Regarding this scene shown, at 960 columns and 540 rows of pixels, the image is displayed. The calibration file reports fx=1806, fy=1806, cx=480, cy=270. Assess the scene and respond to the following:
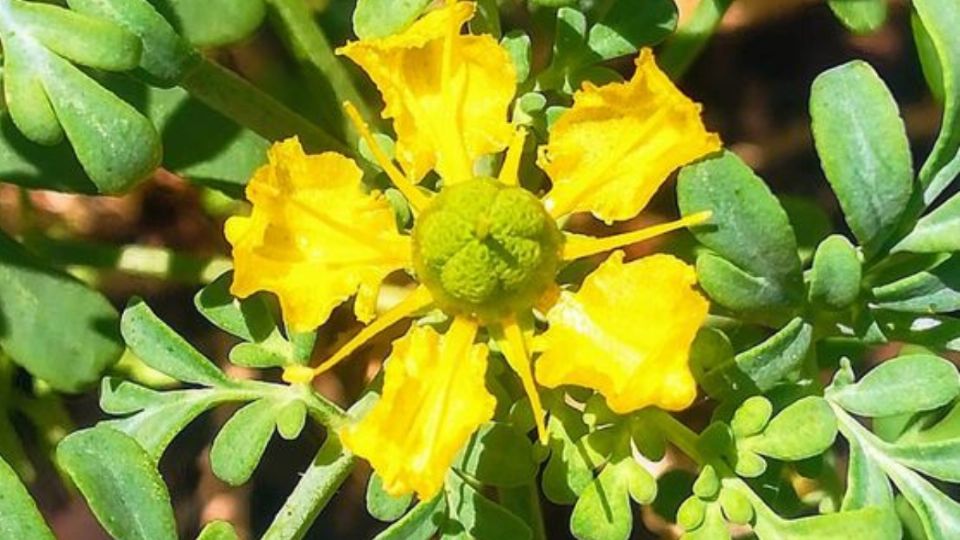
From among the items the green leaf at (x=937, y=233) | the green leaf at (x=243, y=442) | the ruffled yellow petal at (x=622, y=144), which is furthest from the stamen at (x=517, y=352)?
the green leaf at (x=937, y=233)

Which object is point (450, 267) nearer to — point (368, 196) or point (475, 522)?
point (368, 196)

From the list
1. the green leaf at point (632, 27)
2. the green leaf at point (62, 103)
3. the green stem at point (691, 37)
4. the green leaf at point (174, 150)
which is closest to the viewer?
the green leaf at point (62, 103)

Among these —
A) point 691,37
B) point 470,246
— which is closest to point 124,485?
point 470,246

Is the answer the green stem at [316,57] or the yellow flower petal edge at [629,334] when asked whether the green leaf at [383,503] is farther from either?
the green stem at [316,57]

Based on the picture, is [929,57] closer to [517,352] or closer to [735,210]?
[735,210]

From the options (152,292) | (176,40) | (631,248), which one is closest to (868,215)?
(176,40)
